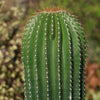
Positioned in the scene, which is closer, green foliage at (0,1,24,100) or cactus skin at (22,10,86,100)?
cactus skin at (22,10,86,100)

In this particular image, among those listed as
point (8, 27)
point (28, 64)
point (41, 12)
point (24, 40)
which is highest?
point (8, 27)

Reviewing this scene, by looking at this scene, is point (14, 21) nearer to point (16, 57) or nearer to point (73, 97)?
point (16, 57)

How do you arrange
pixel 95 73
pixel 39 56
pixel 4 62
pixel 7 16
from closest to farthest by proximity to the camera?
pixel 39 56
pixel 4 62
pixel 7 16
pixel 95 73

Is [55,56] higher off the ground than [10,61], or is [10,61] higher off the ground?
[10,61]

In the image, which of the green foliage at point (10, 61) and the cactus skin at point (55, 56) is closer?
the cactus skin at point (55, 56)

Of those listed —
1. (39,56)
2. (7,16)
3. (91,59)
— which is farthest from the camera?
(91,59)

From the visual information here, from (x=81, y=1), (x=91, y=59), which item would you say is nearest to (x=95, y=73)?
(x=91, y=59)

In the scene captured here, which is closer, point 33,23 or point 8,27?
point 33,23

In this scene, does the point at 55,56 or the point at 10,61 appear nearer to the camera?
the point at 55,56
